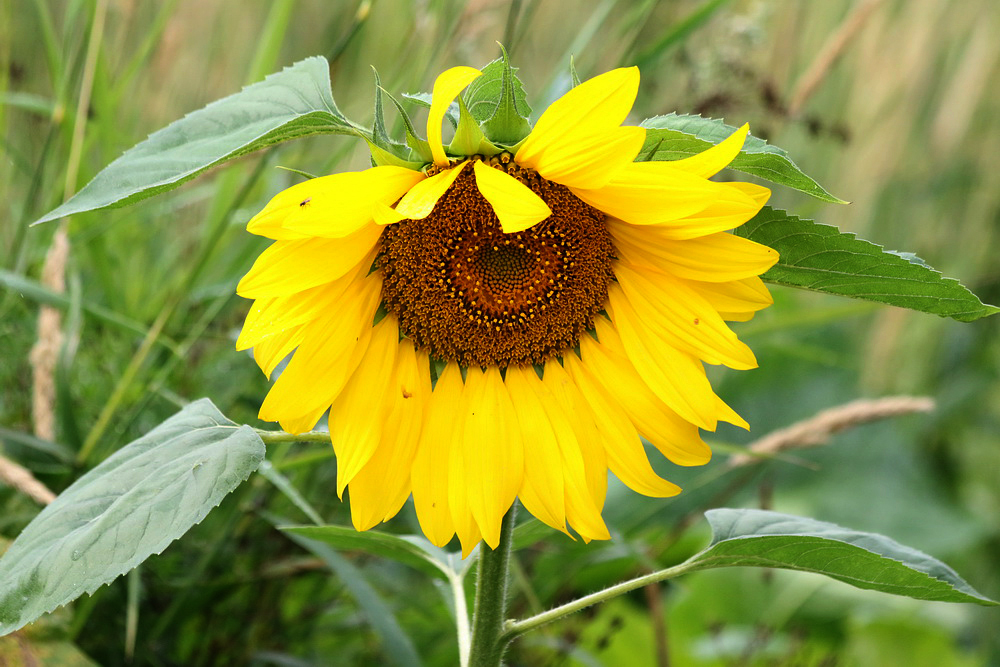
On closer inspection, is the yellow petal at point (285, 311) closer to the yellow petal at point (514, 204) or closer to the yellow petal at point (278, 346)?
the yellow petal at point (278, 346)

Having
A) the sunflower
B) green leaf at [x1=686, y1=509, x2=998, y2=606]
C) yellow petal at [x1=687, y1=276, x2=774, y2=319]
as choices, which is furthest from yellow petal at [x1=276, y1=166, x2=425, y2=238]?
green leaf at [x1=686, y1=509, x2=998, y2=606]

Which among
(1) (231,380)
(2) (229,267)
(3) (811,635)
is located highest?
(2) (229,267)

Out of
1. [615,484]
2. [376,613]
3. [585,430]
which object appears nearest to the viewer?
[585,430]

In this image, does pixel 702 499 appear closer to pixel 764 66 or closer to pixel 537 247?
pixel 764 66

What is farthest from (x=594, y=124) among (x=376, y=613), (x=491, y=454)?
(x=376, y=613)

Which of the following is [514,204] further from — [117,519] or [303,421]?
[117,519]

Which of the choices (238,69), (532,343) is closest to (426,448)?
(532,343)

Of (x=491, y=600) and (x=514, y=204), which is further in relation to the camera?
(x=491, y=600)
